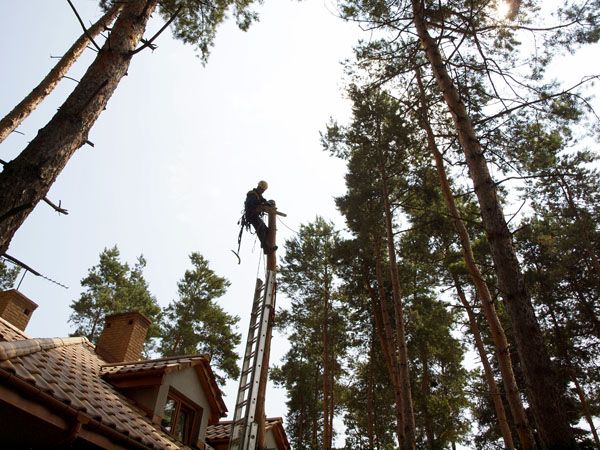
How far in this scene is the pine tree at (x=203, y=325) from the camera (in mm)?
22500

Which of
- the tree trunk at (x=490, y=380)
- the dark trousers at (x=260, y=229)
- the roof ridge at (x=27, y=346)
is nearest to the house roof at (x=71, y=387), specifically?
the roof ridge at (x=27, y=346)

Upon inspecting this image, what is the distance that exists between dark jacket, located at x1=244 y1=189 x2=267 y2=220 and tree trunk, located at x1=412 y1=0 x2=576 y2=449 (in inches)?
130

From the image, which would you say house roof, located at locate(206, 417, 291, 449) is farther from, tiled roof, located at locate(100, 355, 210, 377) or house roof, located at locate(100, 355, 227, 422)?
tiled roof, located at locate(100, 355, 210, 377)

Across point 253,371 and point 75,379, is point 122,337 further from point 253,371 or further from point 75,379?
point 253,371

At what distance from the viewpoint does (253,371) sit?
16.8 feet

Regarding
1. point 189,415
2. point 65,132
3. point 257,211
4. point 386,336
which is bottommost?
point 189,415

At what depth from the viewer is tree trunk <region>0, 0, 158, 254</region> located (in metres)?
3.60

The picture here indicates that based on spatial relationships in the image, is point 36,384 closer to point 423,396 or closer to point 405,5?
point 405,5

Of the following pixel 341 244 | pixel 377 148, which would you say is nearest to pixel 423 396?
pixel 341 244

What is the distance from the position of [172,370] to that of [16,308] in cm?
516

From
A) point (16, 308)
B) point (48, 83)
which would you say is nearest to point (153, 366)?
point (16, 308)

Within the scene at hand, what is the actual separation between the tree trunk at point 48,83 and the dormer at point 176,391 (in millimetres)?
5477

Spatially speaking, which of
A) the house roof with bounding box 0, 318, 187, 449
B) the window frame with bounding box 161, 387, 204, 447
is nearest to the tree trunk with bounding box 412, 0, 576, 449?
the house roof with bounding box 0, 318, 187, 449

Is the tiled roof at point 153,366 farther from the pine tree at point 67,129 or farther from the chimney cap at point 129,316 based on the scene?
the pine tree at point 67,129
